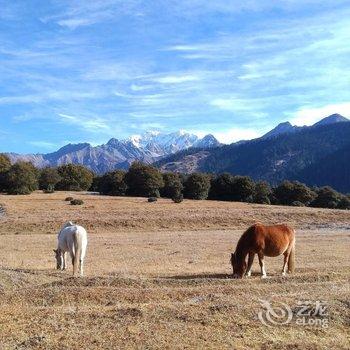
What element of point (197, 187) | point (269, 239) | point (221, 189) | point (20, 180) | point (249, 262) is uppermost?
point (20, 180)

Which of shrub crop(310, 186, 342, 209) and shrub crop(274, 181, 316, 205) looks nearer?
shrub crop(274, 181, 316, 205)

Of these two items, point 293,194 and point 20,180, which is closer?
point 20,180

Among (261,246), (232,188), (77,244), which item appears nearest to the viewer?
(261,246)

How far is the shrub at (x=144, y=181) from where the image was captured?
9441 cm

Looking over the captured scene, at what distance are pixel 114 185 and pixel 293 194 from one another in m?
35.2

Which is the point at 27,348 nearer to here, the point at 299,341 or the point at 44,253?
the point at 299,341

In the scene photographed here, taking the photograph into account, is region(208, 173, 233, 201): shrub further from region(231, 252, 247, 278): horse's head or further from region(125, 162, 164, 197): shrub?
region(231, 252, 247, 278): horse's head

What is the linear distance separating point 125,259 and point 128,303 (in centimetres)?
1431

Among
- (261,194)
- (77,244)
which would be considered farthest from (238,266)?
(261,194)

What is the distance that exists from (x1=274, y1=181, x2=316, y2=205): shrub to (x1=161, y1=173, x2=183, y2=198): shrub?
19905 millimetres

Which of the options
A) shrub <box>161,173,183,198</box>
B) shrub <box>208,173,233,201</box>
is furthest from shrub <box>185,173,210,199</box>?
shrub <box>208,173,233,201</box>

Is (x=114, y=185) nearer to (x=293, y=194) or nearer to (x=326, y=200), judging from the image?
(x=293, y=194)

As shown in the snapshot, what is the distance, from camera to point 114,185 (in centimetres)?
9688

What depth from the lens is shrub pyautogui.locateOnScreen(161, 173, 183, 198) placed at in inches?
3770
